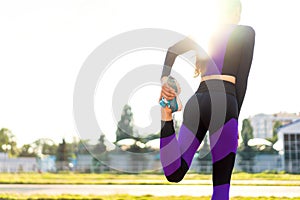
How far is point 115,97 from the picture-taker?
306 cm

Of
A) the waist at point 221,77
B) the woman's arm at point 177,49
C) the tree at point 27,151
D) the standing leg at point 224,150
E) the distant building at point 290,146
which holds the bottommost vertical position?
the tree at point 27,151

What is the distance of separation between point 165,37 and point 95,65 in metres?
0.47

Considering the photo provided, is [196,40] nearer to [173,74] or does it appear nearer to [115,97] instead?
[173,74]

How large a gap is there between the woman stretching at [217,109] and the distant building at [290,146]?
2016cm

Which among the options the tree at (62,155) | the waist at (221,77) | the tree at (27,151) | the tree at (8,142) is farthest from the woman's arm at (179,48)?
the tree at (8,142)

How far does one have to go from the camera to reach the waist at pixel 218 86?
8.13 ft

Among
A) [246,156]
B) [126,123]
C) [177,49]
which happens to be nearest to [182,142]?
[177,49]

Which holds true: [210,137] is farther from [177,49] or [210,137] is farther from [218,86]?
[177,49]

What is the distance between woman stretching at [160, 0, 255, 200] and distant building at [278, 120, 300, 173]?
2016 centimetres

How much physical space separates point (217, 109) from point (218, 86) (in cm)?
11

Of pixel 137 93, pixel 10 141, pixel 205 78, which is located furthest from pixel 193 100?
pixel 10 141

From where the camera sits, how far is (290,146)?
2341 centimetres

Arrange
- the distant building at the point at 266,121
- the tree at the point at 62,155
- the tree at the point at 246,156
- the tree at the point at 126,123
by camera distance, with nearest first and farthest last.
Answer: the tree at the point at 126,123, the tree at the point at 246,156, the tree at the point at 62,155, the distant building at the point at 266,121

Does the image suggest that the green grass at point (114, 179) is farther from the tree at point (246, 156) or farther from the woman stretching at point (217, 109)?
the woman stretching at point (217, 109)
